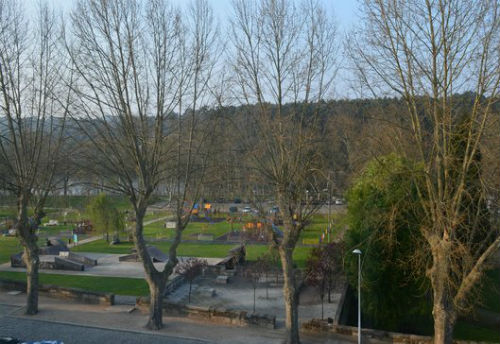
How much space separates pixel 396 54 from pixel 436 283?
245 inches

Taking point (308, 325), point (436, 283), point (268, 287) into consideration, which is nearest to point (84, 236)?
point (268, 287)

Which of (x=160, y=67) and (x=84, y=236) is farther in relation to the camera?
(x=84, y=236)

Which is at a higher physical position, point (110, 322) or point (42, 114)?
point (42, 114)

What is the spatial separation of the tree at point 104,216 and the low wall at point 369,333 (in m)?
25.8

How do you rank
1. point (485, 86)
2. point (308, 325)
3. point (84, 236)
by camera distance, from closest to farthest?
point (485, 86)
point (308, 325)
point (84, 236)

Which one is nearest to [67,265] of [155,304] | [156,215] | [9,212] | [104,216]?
[104,216]

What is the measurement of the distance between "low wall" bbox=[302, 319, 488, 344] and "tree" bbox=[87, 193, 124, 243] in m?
25.8

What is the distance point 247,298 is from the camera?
22484 mm

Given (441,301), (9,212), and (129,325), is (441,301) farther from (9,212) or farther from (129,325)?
(9,212)

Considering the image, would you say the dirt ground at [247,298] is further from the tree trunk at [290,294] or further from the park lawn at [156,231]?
the park lawn at [156,231]

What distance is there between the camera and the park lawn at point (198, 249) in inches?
1303

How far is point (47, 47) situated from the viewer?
17.1 metres

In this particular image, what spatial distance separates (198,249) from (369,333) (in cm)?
2169

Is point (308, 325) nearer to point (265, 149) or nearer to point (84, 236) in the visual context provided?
point (265, 149)
